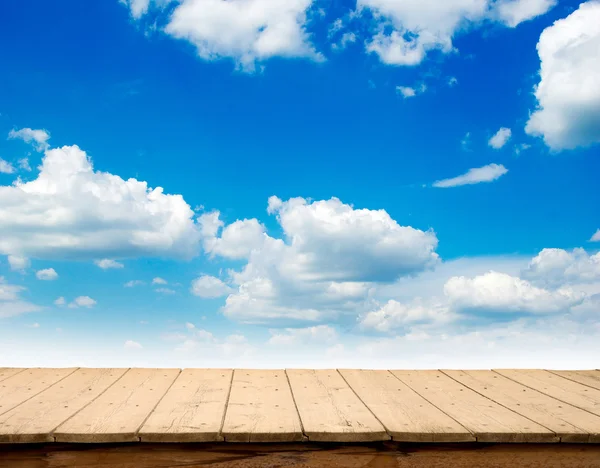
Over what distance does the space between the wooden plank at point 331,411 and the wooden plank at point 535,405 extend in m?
1.01

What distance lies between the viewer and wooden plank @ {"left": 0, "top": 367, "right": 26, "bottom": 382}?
4875mm

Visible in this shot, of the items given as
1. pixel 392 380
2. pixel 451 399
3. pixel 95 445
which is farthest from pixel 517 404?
pixel 95 445

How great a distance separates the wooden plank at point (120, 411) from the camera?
3117mm

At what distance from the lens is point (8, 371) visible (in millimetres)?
5070

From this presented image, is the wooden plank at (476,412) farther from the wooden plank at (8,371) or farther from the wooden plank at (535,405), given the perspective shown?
the wooden plank at (8,371)

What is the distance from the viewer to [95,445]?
3162mm

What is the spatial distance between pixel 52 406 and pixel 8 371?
162 cm

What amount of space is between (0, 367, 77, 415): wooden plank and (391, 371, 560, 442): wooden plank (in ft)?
9.07

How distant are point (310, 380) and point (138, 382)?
134 centimetres

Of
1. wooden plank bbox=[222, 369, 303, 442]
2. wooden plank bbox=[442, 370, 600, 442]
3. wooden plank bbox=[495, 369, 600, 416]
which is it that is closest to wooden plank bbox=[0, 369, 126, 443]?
wooden plank bbox=[222, 369, 303, 442]

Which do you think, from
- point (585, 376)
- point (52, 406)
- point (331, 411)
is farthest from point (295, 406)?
point (585, 376)

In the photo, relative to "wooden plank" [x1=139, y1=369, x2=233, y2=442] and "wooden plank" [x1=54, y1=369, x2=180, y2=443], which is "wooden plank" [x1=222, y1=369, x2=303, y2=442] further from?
"wooden plank" [x1=54, y1=369, x2=180, y2=443]

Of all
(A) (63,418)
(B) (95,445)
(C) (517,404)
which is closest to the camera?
(B) (95,445)

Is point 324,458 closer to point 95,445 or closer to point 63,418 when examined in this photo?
point 95,445
